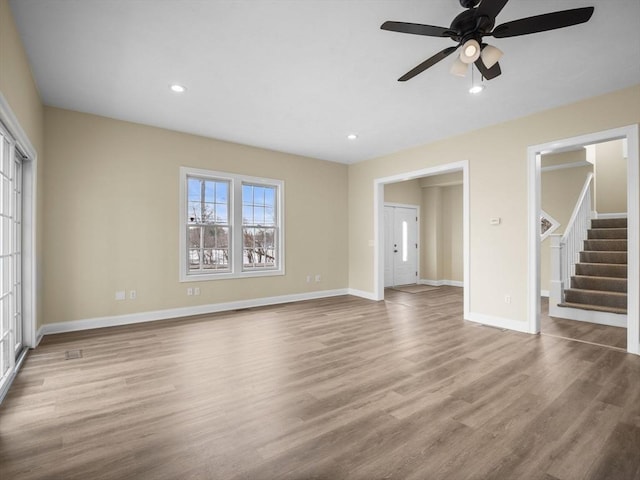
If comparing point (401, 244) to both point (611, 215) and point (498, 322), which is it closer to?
point (498, 322)

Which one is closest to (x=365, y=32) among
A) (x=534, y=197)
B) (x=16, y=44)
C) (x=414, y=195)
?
(x=16, y=44)

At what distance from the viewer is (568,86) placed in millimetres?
3537

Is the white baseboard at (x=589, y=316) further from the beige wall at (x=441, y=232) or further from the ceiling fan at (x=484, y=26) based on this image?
the ceiling fan at (x=484, y=26)

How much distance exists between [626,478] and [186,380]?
3.05 m

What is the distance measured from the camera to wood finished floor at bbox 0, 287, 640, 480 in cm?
178

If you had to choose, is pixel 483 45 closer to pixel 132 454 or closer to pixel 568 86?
pixel 568 86

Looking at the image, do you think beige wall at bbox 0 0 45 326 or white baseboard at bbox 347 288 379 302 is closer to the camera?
beige wall at bbox 0 0 45 326

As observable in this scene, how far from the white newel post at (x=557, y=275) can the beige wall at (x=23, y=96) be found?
692 cm

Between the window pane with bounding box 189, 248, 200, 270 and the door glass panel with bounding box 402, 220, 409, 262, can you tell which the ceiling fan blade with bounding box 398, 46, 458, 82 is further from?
the door glass panel with bounding box 402, 220, 409, 262

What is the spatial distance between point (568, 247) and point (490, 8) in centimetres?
491

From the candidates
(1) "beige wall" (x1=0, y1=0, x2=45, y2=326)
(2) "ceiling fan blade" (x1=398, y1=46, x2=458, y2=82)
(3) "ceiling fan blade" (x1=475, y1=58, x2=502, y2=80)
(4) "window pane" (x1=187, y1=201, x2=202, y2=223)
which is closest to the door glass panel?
(4) "window pane" (x1=187, y1=201, x2=202, y2=223)

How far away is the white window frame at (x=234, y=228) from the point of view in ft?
17.0

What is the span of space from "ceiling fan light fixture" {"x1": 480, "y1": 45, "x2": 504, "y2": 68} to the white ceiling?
1.16 ft

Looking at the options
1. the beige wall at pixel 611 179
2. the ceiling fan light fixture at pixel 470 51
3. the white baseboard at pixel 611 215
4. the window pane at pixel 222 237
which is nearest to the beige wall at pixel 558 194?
the beige wall at pixel 611 179
